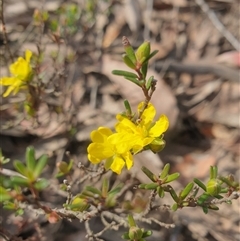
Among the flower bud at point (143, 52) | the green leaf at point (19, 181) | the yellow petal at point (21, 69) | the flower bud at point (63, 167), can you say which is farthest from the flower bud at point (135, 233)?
the yellow petal at point (21, 69)

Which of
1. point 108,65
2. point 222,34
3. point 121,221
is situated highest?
point 222,34

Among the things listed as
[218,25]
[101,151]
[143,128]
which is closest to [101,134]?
[101,151]

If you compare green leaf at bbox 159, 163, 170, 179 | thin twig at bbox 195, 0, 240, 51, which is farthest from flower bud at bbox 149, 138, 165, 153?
thin twig at bbox 195, 0, 240, 51

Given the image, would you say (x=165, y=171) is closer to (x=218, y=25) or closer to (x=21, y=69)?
(x=21, y=69)

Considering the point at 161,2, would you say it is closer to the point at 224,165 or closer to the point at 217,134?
the point at 217,134

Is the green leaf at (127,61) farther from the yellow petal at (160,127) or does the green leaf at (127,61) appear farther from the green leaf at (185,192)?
the green leaf at (185,192)

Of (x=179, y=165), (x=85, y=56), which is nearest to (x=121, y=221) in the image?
(x=179, y=165)
